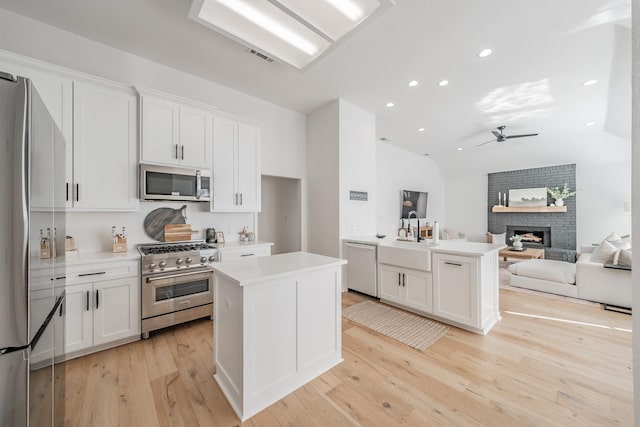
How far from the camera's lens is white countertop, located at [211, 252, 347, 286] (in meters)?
1.54

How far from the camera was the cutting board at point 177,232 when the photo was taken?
9.81 feet

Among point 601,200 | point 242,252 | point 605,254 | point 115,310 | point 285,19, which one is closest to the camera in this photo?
point 285,19

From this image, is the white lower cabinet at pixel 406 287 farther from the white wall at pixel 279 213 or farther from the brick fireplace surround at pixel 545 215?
the brick fireplace surround at pixel 545 215

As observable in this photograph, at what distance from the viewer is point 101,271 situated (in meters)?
2.22

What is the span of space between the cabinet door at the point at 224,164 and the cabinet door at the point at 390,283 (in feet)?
7.38

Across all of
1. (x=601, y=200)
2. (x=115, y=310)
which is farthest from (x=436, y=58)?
(x=601, y=200)

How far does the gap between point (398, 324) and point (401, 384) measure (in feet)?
3.36

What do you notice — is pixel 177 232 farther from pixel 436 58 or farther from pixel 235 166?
pixel 436 58

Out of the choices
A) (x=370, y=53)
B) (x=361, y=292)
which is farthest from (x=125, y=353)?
(x=370, y=53)

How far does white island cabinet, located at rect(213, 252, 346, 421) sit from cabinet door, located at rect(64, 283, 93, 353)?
1276 millimetres

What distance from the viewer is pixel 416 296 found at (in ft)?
10.0

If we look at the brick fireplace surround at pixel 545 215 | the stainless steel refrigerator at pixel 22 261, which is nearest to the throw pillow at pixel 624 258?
the brick fireplace surround at pixel 545 215

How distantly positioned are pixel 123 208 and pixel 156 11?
1924 mm

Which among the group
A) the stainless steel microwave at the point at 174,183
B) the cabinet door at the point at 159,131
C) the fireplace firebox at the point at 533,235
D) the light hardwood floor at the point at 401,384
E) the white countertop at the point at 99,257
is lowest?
the light hardwood floor at the point at 401,384
